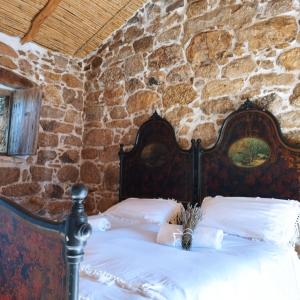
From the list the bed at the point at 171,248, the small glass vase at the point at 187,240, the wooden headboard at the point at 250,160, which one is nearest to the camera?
the bed at the point at 171,248

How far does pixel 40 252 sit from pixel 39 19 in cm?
290

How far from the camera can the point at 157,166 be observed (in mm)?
3428

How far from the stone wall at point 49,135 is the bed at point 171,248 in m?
1.16

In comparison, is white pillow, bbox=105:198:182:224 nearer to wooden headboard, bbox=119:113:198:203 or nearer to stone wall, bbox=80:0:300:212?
wooden headboard, bbox=119:113:198:203

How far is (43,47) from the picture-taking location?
391cm

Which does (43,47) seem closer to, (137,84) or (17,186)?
(137,84)

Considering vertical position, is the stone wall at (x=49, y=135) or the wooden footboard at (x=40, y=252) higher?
the stone wall at (x=49, y=135)

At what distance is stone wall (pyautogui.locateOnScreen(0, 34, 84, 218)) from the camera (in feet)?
11.6

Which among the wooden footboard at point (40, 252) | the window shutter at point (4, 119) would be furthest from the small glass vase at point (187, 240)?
the window shutter at point (4, 119)

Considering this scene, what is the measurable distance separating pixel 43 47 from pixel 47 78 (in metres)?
0.38

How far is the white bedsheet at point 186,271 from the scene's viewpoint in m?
1.33

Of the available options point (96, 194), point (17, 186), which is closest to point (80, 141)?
point (96, 194)

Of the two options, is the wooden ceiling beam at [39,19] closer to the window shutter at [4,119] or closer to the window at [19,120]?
the window at [19,120]

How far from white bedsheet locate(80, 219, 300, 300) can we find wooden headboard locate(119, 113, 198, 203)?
106 cm
